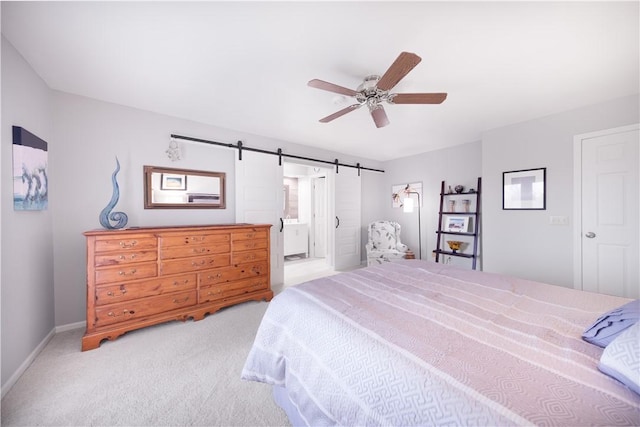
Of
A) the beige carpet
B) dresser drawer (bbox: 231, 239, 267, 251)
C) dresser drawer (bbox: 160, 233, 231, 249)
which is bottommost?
the beige carpet

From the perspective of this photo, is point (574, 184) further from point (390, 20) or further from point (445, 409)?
point (445, 409)

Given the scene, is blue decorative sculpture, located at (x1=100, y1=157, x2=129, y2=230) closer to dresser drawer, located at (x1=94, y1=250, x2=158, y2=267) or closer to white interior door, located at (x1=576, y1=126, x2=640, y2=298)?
dresser drawer, located at (x1=94, y1=250, x2=158, y2=267)

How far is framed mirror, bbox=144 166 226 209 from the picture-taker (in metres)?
2.86

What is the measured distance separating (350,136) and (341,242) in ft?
7.21

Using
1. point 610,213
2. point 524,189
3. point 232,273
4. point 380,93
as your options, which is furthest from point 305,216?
point 610,213

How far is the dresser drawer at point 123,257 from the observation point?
2.15 meters

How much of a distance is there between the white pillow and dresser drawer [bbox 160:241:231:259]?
2.96m

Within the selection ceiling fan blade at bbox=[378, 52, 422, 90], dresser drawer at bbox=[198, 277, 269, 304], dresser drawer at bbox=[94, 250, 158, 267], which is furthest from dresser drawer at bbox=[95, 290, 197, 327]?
ceiling fan blade at bbox=[378, 52, 422, 90]

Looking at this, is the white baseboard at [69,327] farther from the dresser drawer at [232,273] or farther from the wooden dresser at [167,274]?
the dresser drawer at [232,273]

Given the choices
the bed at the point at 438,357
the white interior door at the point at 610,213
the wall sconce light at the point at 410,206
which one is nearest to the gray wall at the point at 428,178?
the wall sconce light at the point at 410,206

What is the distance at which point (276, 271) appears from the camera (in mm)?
3941

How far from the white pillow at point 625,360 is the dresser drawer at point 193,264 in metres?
2.97

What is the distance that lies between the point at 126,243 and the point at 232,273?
1.12m

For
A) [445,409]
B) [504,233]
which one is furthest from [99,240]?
[504,233]
